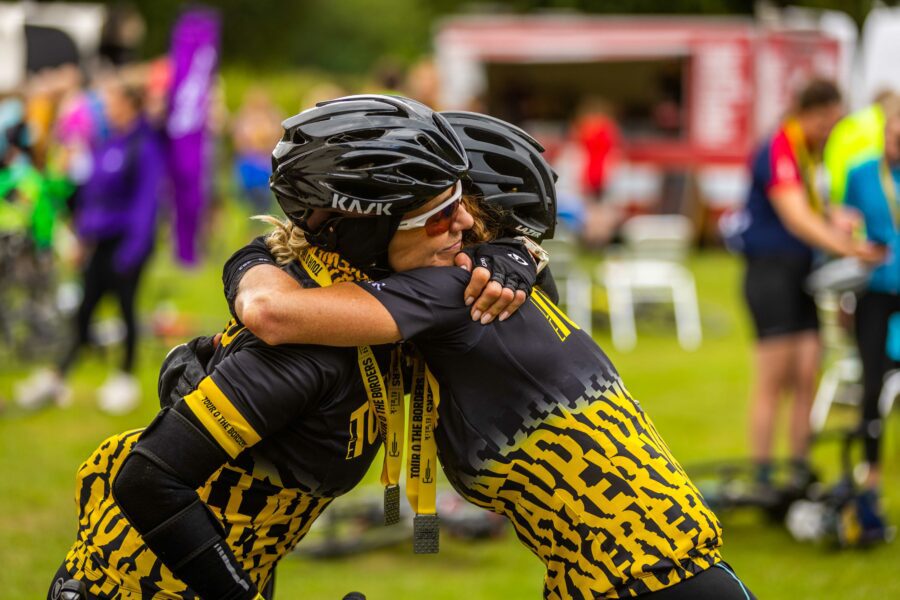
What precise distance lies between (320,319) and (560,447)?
1.74ft

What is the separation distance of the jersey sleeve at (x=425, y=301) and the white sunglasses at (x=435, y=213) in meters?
0.10

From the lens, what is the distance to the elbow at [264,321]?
89.7 inches

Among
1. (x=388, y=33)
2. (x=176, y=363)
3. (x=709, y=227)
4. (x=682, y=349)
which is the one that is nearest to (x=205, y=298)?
(x=682, y=349)

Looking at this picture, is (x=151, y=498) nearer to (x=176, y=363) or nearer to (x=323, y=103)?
(x=176, y=363)

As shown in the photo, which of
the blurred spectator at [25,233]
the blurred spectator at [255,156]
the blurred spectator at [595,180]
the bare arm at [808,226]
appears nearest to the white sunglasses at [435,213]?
the bare arm at [808,226]

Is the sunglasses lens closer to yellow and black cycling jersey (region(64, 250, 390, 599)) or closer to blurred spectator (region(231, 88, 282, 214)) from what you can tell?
yellow and black cycling jersey (region(64, 250, 390, 599))

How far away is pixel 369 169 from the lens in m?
2.34

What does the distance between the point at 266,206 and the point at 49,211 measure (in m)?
8.30

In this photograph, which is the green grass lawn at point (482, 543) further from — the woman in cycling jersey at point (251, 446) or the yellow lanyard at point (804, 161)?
the woman in cycling jersey at point (251, 446)

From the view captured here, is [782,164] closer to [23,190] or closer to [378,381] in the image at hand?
[378,381]

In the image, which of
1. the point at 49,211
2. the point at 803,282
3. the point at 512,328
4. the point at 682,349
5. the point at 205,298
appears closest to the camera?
the point at 512,328

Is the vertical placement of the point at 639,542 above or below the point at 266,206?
above

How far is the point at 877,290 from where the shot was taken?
6312 mm

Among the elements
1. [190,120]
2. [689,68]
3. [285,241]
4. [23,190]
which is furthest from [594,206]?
[285,241]
